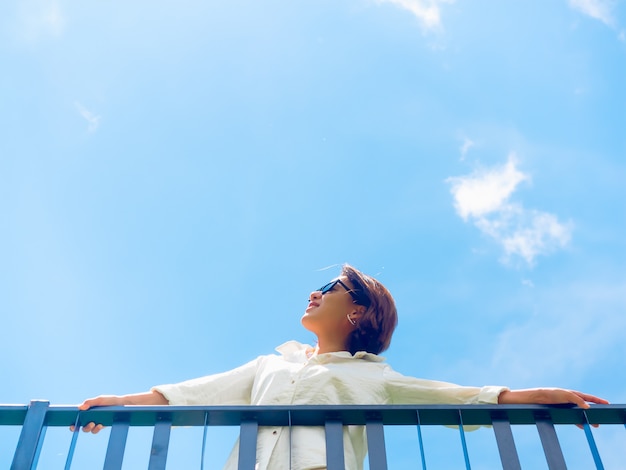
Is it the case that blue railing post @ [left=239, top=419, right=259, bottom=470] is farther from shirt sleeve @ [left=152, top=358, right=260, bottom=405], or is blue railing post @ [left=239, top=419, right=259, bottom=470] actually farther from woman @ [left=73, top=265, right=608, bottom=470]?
shirt sleeve @ [left=152, top=358, right=260, bottom=405]

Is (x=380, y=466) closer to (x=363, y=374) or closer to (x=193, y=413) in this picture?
(x=193, y=413)

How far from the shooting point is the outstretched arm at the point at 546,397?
9.26 feet

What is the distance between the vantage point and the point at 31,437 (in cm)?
261

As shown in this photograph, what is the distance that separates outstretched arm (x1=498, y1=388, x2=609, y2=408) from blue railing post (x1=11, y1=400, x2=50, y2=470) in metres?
1.67

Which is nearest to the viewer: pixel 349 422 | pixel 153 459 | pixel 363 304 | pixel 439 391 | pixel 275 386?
pixel 153 459

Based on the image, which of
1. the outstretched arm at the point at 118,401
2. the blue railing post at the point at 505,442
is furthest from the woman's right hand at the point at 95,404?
the blue railing post at the point at 505,442

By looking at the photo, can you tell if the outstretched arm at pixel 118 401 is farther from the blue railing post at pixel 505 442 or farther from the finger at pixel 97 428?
the blue railing post at pixel 505 442

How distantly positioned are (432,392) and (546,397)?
53 cm

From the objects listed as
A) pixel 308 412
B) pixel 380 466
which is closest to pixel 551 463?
pixel 380 466

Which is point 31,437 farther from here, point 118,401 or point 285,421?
point 285,421

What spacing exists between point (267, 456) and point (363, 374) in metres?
0.77

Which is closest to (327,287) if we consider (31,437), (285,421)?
(285,421)

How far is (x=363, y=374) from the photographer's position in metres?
3.51

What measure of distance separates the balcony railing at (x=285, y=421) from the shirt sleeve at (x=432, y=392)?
19 centimetres
